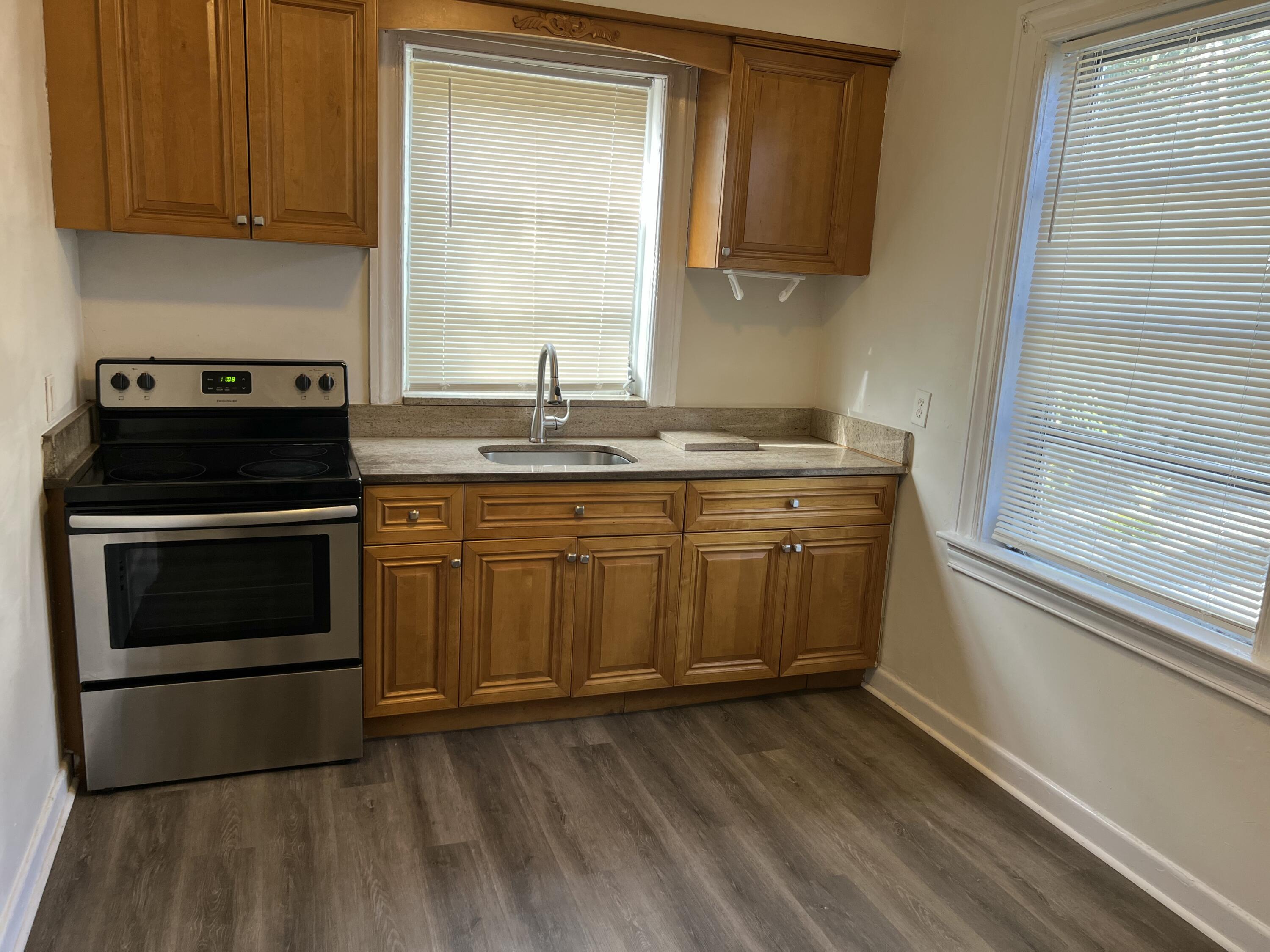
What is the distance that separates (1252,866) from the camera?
210cm

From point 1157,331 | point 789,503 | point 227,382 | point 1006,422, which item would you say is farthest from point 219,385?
point 1157,331

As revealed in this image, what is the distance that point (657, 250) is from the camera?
3.36 meters

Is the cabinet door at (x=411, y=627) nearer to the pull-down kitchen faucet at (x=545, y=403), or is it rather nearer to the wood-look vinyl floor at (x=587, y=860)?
the wood-look vinyl floor at (x=587, y=860)

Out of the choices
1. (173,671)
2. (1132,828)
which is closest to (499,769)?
(173,671)

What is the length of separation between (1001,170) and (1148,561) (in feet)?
3.95

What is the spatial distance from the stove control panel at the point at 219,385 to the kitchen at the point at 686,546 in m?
0.02

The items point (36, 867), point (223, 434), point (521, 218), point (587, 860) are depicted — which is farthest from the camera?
point (521, 218)

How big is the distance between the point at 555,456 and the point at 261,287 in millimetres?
1104

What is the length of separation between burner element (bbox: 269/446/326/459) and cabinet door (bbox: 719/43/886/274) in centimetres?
146

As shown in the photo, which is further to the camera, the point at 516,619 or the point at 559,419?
the point at 559,419

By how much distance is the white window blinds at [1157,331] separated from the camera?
2123mm

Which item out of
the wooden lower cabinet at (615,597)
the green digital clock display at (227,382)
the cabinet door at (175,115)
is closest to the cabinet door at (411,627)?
the wooden lower cabinet at (615,597)

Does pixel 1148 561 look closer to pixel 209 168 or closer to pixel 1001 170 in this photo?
pixel 1001 170

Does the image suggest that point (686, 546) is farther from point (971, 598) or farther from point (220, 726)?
point (220, 726)
